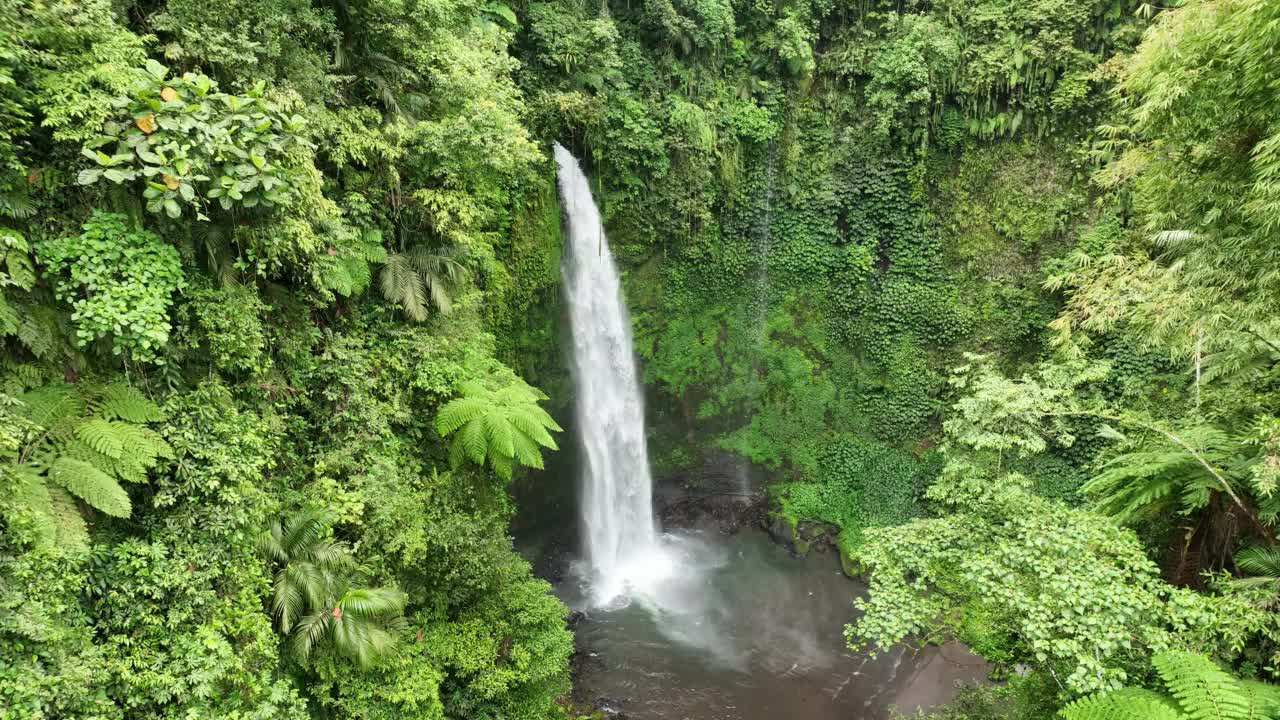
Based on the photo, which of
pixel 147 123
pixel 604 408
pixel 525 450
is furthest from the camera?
pixel 604 408

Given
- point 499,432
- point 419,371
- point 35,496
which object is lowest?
point 35,496

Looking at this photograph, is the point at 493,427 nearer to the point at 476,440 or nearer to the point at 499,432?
the point at 499,432

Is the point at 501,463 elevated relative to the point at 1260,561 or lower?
elevated

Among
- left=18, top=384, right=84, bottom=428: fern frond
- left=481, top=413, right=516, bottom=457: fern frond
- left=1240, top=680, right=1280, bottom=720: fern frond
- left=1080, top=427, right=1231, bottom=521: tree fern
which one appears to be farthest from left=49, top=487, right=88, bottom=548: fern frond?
left=1080, top=427, right=1231, bottom=521: tree fern

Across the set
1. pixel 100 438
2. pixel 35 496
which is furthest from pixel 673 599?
pixel 35 496

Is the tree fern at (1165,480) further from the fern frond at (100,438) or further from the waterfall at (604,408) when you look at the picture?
the waterfall at (604,408)

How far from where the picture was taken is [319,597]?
5109mm

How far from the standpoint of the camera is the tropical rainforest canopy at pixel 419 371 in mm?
4109

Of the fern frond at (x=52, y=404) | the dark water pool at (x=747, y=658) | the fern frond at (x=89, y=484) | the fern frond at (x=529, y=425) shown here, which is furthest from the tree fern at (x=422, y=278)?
the dark water pool at (x=747, y=658)

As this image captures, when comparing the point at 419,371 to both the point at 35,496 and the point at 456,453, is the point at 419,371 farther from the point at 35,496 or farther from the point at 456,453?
the point at 35,496

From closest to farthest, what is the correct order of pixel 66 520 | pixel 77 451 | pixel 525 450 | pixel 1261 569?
pixel 66 520
pixel 77 451
pixel 1261 569
pixel 525 450

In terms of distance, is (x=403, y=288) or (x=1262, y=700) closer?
(x=1262, y=700)

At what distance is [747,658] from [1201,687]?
7814mm

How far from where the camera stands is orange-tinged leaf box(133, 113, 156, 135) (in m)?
4.26
